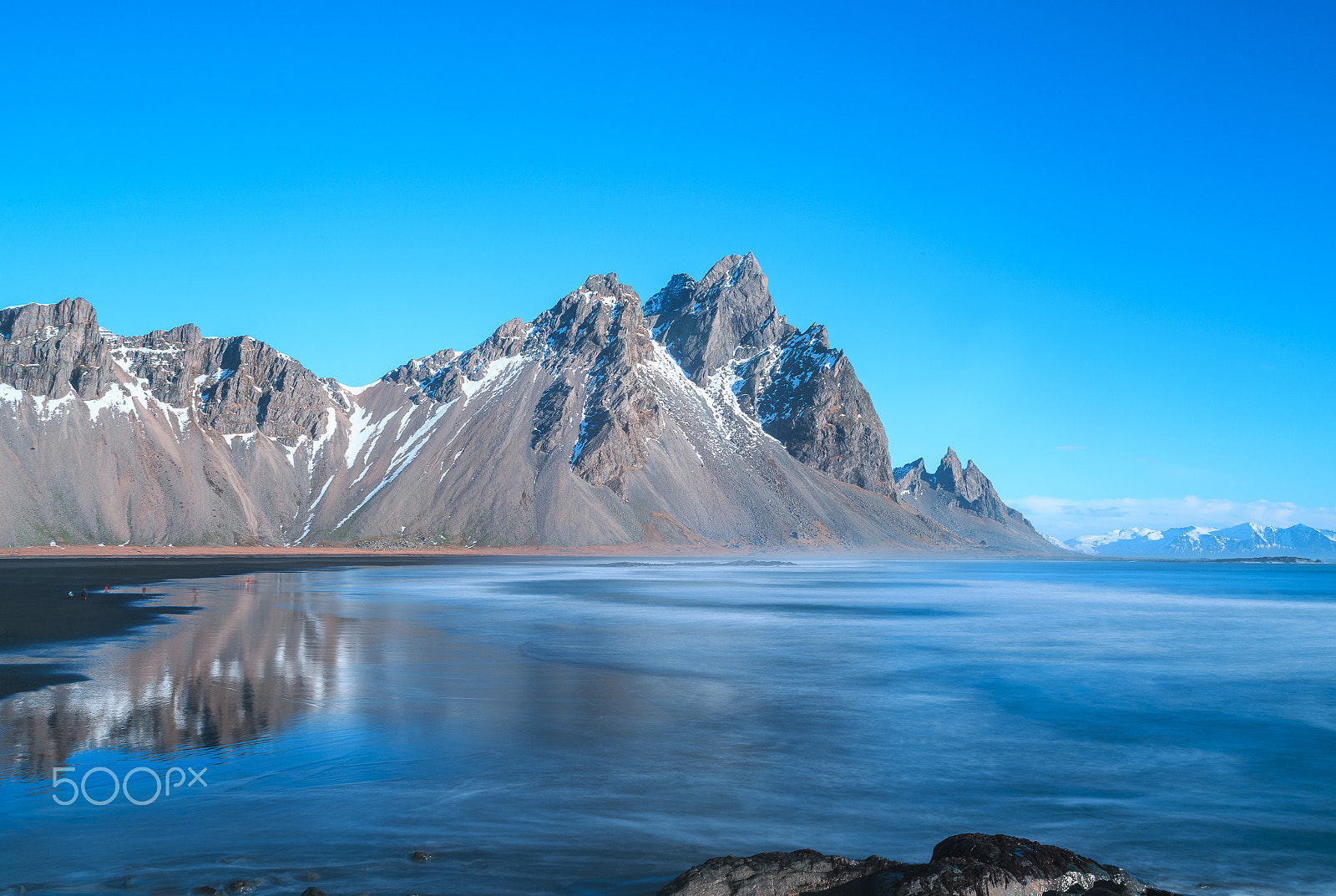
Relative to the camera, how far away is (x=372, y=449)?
169750 mm

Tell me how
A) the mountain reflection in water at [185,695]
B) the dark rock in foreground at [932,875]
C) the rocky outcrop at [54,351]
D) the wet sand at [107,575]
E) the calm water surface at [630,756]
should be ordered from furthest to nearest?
the rocky outcrop at [54,351]
the wet sand at [107,575]
the mountain reflection in water at [185,695]
the calm water surface at [630,756]
the dark rock in foreground at [932,875]

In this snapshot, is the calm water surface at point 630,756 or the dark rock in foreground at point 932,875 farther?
the calm water surface at point 630,756

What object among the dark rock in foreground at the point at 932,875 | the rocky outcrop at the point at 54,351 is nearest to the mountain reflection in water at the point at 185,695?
the dark rock in foreground at the point at 932,875

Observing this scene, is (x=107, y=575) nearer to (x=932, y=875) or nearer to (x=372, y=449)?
(x=932, y=875)

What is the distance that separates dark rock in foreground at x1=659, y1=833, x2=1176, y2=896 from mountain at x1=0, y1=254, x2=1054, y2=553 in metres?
131

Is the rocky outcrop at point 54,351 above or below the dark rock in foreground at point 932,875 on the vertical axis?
above

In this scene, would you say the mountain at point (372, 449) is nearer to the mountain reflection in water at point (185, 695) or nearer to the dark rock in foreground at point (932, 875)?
the mountain reflection in water at point (185, 695)

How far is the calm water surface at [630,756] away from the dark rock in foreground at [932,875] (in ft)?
3.75

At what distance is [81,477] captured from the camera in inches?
4756

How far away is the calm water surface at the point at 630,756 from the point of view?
30.6ft

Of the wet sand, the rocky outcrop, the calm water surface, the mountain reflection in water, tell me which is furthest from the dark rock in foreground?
the rocky outcrop

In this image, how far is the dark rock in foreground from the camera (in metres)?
7.43

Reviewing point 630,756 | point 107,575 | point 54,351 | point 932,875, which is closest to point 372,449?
point 54,351

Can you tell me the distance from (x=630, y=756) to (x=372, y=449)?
547ft
